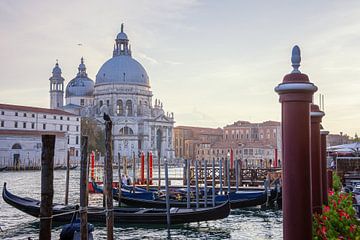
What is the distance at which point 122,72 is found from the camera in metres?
54.2

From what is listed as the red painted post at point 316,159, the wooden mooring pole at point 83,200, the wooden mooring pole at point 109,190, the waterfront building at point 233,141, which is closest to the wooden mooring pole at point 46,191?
the wooden mooring pole at point 83,200

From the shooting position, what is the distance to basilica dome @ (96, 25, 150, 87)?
177ft

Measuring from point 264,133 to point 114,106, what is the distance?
19.3m

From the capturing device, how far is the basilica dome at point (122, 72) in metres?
54.0

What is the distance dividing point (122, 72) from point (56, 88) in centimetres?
1012

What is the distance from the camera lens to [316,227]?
9.56 feet

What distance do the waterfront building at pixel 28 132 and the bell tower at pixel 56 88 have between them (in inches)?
651

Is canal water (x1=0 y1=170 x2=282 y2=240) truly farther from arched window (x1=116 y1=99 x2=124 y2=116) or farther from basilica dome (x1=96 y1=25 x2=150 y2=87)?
arched window (x1=116 y1=99 x2=124 y2=116)

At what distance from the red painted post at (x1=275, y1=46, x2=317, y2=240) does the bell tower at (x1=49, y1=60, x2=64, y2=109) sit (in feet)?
192

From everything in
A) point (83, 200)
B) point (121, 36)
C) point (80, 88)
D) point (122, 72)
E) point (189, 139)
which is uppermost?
point (121, 36)

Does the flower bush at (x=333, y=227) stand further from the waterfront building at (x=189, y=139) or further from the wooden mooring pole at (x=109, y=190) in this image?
the waterfront building at (x=189, y=139)

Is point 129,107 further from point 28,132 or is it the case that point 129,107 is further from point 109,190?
point 109,190

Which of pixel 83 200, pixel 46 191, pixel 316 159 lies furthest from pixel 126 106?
pixel 316 159

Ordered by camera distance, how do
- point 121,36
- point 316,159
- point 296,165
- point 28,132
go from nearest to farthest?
point 296,165 < point 316,159 < point 28,132 < point 121,36
